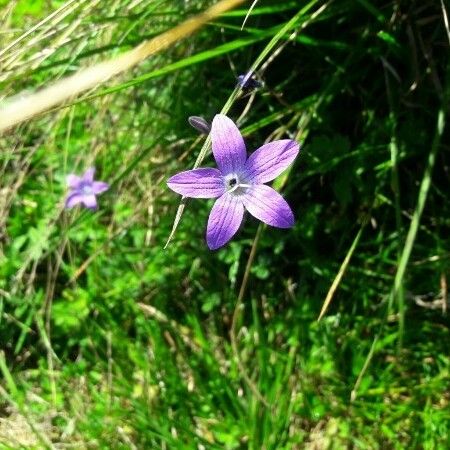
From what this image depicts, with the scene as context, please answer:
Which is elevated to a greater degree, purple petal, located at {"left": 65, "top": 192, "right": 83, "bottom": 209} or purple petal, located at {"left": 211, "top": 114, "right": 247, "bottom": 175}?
purple petal, located at {"left": 211, "top": 114, "right": 247, "bottom": 175}

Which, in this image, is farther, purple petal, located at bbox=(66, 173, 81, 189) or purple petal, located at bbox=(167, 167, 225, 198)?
purple petal, located at bbox=(66, 173, 81, 189)

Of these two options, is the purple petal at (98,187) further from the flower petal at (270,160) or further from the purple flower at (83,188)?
the flower petal at (270,160)

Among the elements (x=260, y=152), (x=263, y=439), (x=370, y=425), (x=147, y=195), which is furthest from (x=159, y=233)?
(x=260, y=152)

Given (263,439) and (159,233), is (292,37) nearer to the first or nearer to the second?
(159,233)

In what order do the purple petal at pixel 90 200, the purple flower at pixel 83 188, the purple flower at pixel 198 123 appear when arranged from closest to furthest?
the purple flower at pixel 198 123, the purple petal at pixel 90 200, the purple flower at pixel 83 188

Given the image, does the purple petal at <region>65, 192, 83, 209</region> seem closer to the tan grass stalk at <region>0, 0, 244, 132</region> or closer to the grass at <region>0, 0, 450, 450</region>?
the grass at <region>0, 0, 450, 450</region>

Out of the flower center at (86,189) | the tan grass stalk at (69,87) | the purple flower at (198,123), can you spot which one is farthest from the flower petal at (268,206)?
the flower center at (86,189)

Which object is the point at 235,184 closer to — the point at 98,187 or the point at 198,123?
the point at 198,123

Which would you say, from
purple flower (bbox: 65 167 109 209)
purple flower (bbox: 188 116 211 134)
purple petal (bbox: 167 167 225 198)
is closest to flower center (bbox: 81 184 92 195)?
purple flower (bbox: 65 167 109 209)
